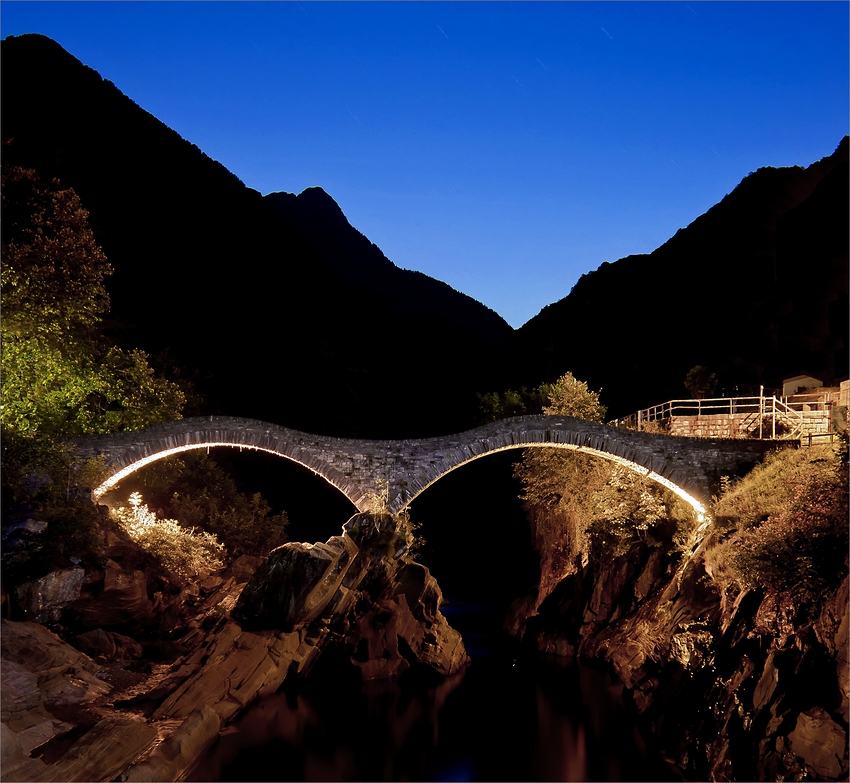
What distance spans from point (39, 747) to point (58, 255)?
1263 cm

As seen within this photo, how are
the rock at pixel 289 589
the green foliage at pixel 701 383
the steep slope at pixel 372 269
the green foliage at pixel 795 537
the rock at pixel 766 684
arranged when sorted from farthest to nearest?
the steep slope at pixel 372 269 < the green foliage at pixel 701 383 < the rock at pixel 289 589 < the green foliage at pixel 795 537 < the rock at pixel 766 684

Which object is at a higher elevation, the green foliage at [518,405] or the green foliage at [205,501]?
→ the green foliage at [518,405]

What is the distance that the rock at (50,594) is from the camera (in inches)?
542

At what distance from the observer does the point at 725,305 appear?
4369 cm

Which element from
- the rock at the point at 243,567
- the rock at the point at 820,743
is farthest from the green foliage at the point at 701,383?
the rock at the point at 820,743

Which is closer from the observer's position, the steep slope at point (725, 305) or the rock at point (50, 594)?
the rock at point (50, 594)

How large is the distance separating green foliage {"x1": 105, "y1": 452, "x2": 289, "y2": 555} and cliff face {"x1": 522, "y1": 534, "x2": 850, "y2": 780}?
12484 mm

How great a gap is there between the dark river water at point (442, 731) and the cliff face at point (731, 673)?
970mm

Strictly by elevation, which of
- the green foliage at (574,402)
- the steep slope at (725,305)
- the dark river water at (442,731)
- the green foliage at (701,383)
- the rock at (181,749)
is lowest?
the dark river water at (442,731)

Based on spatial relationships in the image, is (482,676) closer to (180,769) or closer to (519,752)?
(519,752)

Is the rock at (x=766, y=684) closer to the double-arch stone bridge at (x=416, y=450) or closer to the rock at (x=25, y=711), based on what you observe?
the double-arch stone bridge at (x=416, y=450)

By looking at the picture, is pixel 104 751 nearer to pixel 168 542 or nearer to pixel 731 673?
pixel 168 542

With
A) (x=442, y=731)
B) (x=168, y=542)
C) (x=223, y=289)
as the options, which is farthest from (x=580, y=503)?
(x=223, y=289)

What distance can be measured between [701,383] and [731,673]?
25017mm
